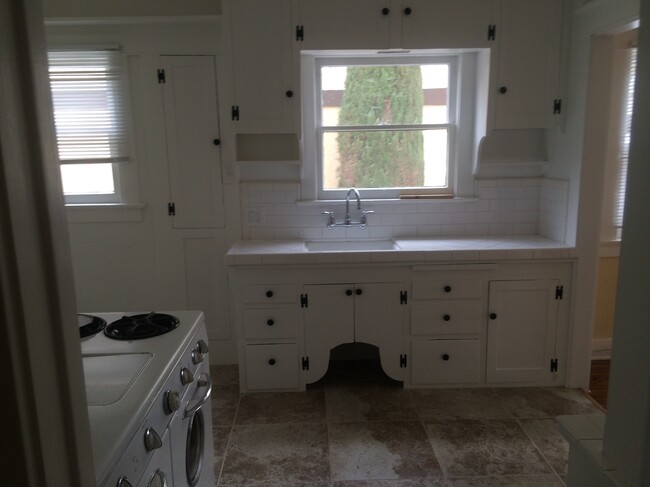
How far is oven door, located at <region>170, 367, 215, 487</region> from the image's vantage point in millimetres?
1398

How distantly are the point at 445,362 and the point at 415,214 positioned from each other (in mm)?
1007

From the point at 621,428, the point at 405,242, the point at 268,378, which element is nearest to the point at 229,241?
the point at 268,378

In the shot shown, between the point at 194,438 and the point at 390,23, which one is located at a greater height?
the point at 390,23

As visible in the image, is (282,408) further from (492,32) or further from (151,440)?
(492,32)

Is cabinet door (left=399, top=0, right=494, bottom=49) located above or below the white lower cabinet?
above

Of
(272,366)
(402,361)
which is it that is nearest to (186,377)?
(272,366)

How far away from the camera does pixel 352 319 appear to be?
Result: 9.84 ft

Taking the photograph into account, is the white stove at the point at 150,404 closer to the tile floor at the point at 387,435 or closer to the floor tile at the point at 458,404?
the tile floor at the point at 387,435

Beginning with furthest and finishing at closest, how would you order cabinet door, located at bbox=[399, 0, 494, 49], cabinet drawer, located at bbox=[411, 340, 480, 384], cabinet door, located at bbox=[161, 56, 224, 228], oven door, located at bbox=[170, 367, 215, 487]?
1. cabinet door, located at bbox=[161, 56, 224, 228]
2. cabinet drawer, located at bbox=[411, 340, 480, 384]
3. cabinet door, located at bbox=[399, 0, 494, 49]
4. oven door, located at bbox=[170, 367, 215, 487]

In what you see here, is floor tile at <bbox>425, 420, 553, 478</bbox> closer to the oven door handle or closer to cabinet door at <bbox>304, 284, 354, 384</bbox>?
cabinet door at <bbox>304, 284, 354, 384</bbox>

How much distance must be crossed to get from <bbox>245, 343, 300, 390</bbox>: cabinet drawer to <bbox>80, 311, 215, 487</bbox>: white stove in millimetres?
1220

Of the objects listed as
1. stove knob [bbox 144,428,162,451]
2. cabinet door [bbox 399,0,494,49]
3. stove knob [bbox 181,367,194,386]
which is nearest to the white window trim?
cabinet door [bbox 399,0,494,49]

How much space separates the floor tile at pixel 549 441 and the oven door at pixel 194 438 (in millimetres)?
1615

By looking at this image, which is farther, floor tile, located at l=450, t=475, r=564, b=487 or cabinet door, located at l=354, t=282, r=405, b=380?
cabinet door, located at l=354, t=282, r=405, b=380
